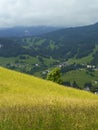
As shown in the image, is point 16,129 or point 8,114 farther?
point 8,114

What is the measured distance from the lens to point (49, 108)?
1316 centimetres

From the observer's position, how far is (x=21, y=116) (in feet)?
38.9

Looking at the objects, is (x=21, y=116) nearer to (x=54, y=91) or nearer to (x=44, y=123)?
(x=44, y=123)

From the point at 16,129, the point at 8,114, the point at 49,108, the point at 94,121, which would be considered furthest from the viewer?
the point at 49,108

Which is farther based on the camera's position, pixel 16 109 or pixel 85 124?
pixel 16 109

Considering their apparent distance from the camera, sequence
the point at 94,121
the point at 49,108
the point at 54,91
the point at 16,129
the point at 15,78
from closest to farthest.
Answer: the point at 16,129 → the point at 94,121 → the point at 49,108 → the point at 54,91 → the point at 15,78

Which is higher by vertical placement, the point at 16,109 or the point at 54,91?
the point at 16,109

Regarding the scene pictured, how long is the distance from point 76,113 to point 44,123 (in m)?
2.03

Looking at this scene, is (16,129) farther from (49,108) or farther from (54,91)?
(54,91)

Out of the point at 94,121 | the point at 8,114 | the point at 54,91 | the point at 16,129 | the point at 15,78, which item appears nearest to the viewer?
the point at 16,129

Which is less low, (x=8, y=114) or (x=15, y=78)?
(x=8, y=114)

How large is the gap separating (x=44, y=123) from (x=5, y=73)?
1718 inches

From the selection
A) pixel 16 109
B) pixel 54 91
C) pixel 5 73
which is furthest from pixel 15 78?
pixel 16 109

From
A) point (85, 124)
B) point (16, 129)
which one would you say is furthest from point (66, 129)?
point (16, 129)
